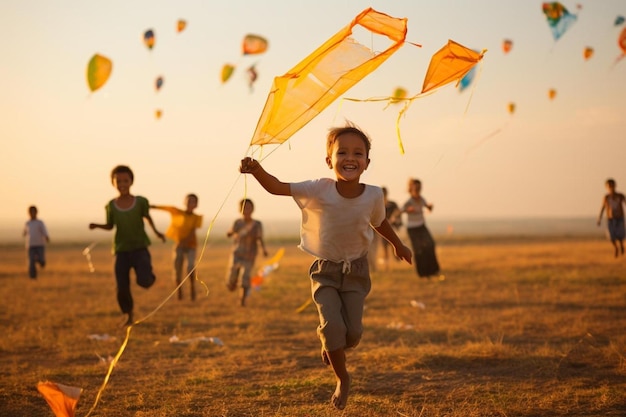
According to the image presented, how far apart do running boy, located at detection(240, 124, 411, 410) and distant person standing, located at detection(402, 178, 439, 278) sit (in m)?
8.17

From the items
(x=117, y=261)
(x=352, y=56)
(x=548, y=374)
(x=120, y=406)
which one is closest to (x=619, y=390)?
(x=548, y=374)

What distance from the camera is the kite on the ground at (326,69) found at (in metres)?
4.79

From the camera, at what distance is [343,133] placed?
4.29 metres

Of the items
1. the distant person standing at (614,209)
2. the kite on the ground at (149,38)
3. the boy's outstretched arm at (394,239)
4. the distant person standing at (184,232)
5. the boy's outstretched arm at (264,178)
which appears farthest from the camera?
the kite on the ground at (149,38)

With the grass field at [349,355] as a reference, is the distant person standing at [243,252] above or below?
above

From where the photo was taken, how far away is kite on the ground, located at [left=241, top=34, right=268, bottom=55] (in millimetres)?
13273

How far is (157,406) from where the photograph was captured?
4688 mm

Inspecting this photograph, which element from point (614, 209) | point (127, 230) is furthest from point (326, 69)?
point (614, 209)

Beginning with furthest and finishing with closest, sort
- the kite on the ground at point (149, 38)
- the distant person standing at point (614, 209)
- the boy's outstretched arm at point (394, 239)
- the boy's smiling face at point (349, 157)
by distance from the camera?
the kite on the ground at point (149, 38)
the distant person standing at point (614, 209)
the boy's outstretched arm at point (394, 239)
the boy's smiling face at point (349, 157)

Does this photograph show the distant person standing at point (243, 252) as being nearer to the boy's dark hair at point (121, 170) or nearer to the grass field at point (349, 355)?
the grass field at point (349, 355)

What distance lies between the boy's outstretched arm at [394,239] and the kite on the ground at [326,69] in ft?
3.33

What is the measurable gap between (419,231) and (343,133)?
28.3 ft

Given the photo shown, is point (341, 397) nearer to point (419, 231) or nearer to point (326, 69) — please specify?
point (326, 69)

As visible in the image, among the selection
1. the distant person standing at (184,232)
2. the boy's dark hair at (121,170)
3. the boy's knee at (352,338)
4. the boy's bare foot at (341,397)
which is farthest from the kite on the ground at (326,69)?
the distant person standing at (184,232)
